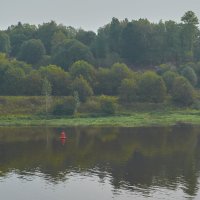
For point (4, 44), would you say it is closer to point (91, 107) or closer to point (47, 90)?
point (47, 90)

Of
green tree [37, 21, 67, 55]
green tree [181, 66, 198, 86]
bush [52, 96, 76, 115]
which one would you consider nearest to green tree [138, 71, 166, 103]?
green tree [181, 66, 198, 86]

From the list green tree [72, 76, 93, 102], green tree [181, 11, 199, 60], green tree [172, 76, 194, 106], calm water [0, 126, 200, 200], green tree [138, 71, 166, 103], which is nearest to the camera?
calm water [0, 126, 200, 200]

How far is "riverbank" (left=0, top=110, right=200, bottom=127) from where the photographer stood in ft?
348

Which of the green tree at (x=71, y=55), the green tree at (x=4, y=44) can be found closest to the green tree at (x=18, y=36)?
the green tree at (x=4, y=44)

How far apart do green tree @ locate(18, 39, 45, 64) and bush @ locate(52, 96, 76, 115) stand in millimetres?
53425

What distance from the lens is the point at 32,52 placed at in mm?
164750

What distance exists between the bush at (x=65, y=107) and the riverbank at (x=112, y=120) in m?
2.15

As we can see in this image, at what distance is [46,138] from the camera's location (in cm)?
8738

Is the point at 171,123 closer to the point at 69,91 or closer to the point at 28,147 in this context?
the point at 69,91

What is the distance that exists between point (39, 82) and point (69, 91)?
26.9 feet

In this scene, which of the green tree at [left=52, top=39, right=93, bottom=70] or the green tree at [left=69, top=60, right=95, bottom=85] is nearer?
the green tree at [left=69, top=60, right=95, bottom=85]

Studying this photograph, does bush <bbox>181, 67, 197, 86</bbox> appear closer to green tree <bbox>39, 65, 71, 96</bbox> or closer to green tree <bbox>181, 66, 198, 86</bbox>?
green tree <bbox>181, 66, 198, 86</bbox>

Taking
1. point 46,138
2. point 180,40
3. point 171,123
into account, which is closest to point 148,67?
point 180,40

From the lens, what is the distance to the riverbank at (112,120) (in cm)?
10619
